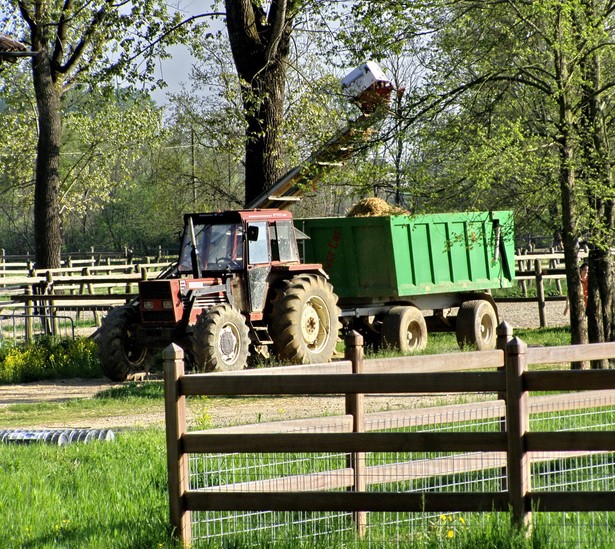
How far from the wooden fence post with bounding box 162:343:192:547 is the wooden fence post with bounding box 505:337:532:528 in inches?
70.0

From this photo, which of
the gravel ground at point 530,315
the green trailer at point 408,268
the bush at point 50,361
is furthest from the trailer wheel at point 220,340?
the gravel ground at point 530,315

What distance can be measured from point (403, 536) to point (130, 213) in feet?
229

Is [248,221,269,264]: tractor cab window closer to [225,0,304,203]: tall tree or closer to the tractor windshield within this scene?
the tractor windshield

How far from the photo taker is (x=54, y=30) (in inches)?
1054

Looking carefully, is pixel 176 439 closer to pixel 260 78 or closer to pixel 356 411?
pixel 356 411

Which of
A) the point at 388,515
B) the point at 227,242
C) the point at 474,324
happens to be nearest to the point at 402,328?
the point at 474,324

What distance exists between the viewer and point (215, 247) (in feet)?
53.7

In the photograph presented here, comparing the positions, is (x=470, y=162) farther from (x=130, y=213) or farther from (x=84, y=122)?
(x=130, y=213)

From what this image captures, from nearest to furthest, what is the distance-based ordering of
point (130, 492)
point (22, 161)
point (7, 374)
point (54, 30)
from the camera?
point (130, 492), point (7, 374), point (54, 30), point (22, 161)

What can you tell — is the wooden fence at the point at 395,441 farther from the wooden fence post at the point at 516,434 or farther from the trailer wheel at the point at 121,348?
the trailer wheel at the point at 121,348

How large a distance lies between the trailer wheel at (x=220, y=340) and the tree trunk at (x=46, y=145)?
12.8 meters

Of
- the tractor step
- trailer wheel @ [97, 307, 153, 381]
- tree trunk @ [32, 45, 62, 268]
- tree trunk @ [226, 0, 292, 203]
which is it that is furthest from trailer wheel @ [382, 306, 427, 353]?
tree trunk @ [32, 45, 62, 268]

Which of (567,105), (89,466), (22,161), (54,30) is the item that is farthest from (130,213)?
(89,466)

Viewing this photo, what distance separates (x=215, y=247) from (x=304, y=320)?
69.4 inches
